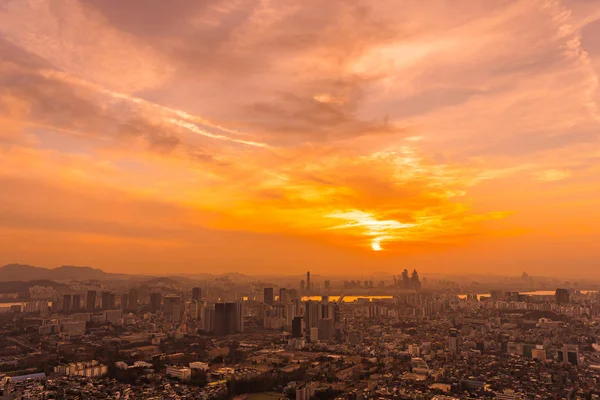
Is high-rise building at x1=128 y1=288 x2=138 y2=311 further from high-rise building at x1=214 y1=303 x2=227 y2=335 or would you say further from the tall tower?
high-rise building at x1=214 y1=303 x2=227 y2=335

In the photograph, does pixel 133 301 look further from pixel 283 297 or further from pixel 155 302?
pixel 283 297

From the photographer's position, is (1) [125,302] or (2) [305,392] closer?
(2) [305,392]

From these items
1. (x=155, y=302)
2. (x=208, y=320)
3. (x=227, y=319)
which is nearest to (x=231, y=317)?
(x=227, y=319)

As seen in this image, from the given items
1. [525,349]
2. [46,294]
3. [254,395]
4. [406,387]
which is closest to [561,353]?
[525,349]

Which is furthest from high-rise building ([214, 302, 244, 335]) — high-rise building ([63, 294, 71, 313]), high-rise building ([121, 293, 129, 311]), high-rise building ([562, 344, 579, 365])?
high-rise building ([562, 344, 579, 365])

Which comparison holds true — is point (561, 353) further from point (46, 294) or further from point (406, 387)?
point (46, 294)
